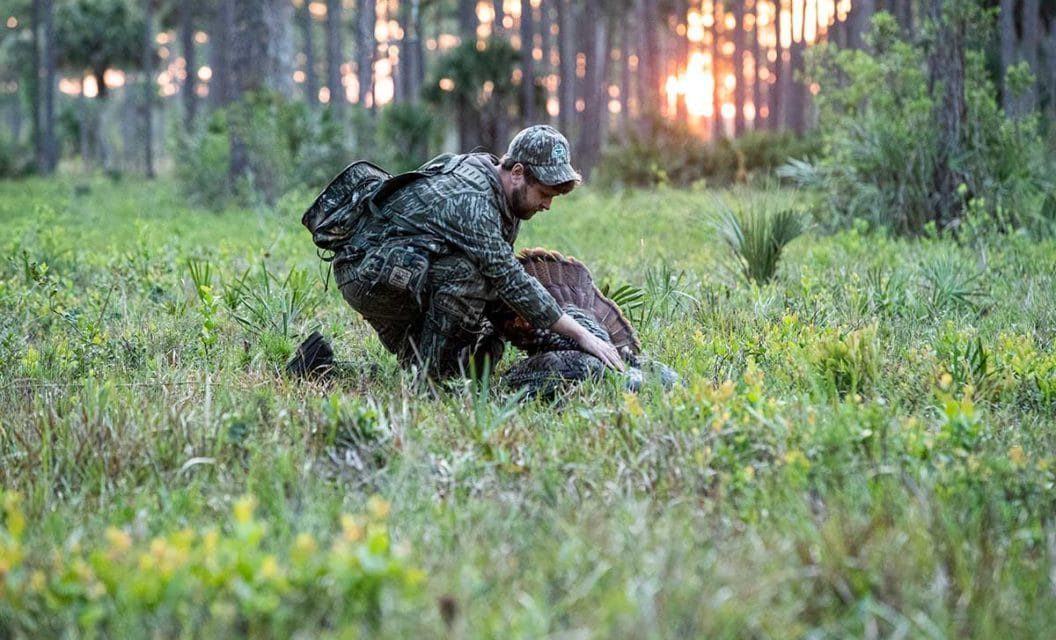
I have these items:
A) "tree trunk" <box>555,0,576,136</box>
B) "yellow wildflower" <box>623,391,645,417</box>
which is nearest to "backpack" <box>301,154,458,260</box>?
"yellow wildflower" <box>623,391,645,417</box>

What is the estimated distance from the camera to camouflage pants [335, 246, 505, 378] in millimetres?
4762

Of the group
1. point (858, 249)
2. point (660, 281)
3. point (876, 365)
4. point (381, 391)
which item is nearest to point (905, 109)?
point (858, 249)

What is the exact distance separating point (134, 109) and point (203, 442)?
53.8 meters

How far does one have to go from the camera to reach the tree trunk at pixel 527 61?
85.2 ft

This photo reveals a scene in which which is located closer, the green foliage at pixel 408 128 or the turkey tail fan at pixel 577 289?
the turkey tail fan at pixel 577 289

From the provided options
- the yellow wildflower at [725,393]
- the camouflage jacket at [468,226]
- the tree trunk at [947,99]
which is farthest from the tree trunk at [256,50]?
the yellow wildflower at [725,393]

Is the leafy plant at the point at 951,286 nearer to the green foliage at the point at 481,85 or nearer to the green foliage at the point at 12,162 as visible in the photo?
the green foliage at the point at 481,85

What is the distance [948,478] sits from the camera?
3.15 meters

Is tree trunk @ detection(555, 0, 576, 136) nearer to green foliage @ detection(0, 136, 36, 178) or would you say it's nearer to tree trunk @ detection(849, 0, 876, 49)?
tree trunk @ detection(849, 0, 876, 49)

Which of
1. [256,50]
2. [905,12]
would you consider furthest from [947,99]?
[905,12]

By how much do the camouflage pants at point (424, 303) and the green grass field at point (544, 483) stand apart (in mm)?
248

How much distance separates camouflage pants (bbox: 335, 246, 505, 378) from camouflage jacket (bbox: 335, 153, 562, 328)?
0.21ft

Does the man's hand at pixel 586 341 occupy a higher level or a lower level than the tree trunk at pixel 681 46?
lower

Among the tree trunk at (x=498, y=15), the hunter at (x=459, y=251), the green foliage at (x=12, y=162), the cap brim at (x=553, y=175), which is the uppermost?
the tree trunk at (x=498, y=15)
